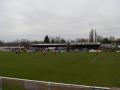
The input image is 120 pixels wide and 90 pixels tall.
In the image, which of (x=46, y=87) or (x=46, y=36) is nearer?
(x=46, y=87)

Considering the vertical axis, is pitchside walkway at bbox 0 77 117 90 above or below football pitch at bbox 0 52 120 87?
above

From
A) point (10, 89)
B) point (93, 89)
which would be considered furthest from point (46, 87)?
point (10, 89)

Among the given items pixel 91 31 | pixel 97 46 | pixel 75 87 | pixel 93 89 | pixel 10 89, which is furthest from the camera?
pixel 91 31

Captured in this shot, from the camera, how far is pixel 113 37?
640 ft

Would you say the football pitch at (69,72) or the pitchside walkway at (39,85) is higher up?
the pitchside walkway at (39,85)

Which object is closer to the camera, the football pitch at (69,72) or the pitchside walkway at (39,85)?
the pitchside walkway at (39,85)

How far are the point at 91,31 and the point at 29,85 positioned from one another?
581 ft

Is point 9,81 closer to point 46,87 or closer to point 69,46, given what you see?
point 46,87

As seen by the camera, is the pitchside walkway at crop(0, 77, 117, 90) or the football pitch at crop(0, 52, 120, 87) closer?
the pitchside walkway at crop(0, 77, 117, 90)

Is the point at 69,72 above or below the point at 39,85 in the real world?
below

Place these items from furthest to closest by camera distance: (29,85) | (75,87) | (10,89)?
(10,89) < (29,85) < (75,87)

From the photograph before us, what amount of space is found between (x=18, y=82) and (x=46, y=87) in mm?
2788

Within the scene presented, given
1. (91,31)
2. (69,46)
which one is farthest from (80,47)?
(91,31)

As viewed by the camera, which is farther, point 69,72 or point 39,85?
point 69,72
